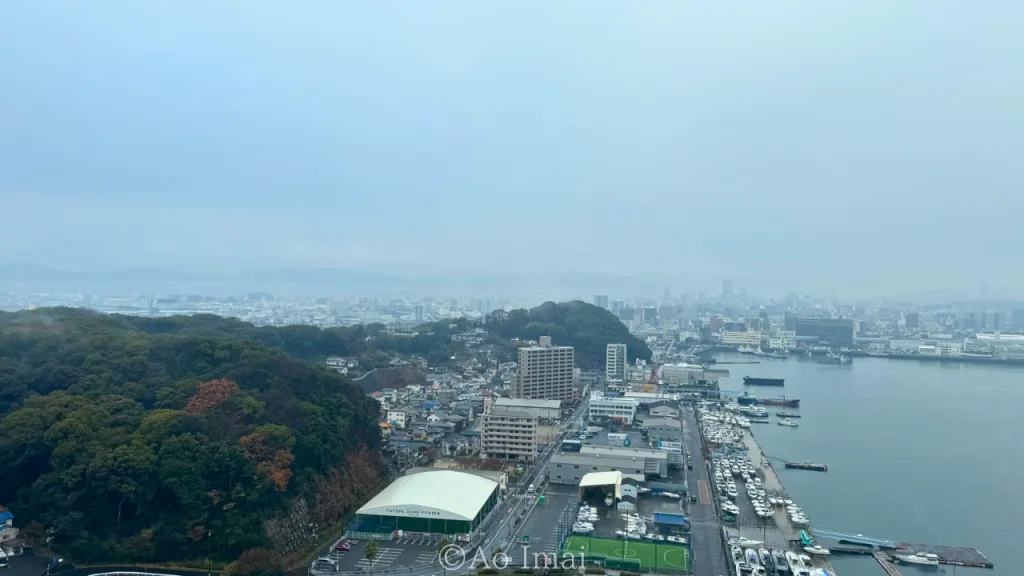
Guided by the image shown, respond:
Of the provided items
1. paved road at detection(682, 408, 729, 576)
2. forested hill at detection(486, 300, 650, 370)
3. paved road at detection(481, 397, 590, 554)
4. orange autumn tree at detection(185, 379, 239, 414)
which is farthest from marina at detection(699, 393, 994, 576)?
forested hill at detection(486, 300, 650, 370)

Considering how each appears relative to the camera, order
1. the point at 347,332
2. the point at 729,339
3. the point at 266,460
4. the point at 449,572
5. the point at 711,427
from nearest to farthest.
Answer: the point at 449,572 → the point at 266,460 → the point at 711,427 → the point at 347,332 → the point at 729,339

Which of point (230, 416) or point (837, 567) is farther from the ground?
point (230, 416)

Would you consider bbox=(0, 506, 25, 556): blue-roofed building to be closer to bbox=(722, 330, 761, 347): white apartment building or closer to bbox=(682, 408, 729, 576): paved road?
bbox=(682, 408, 729, 576): paved road

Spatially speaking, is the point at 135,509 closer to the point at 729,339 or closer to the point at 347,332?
the point at 347,332

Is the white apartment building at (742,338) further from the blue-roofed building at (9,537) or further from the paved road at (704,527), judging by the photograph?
the blue-roofed building at (9,537)

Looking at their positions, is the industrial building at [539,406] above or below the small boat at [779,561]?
above

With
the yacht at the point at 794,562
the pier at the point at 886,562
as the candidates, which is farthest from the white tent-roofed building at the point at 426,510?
the pier at the point at 886,562

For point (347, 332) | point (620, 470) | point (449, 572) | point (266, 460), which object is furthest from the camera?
point (347, 332)

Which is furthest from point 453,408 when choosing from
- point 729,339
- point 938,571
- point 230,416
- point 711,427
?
point 729,339
